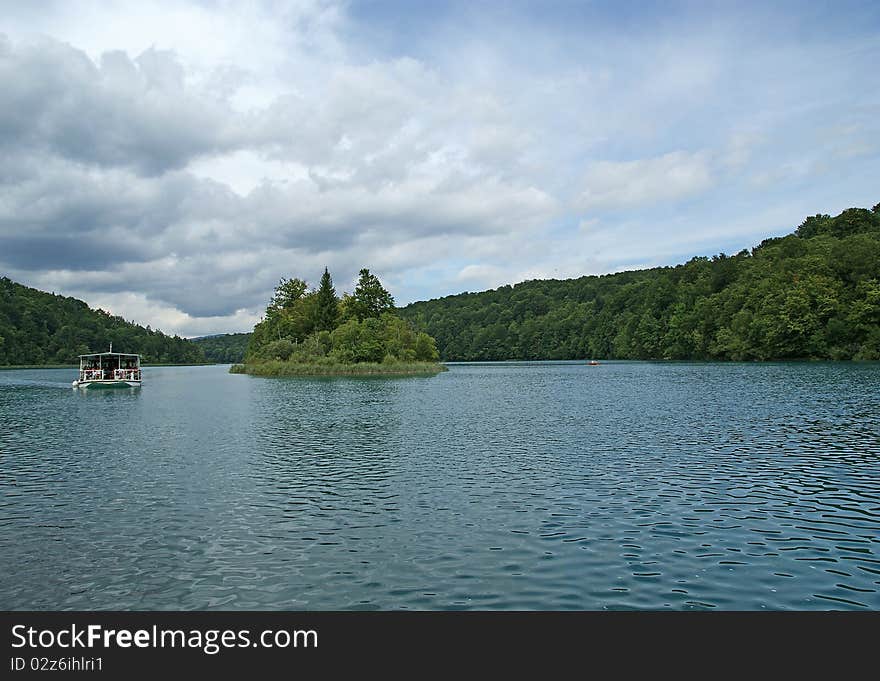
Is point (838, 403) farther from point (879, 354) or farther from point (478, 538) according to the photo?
point (879, 354)

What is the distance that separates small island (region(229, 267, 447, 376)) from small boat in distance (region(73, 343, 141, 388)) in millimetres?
25832

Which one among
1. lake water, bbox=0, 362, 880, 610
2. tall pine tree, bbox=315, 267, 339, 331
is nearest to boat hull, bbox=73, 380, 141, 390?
tall pine tree, bbox=315, 267, 339, 331

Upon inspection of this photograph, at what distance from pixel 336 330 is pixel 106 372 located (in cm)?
3950

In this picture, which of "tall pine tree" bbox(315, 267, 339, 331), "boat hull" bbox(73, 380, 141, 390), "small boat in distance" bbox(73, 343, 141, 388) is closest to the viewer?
"boat hull" bbox(73, 380, 141, 390)

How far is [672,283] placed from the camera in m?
183

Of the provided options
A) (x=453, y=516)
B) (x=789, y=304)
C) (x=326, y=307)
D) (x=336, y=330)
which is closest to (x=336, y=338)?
(x=336, y=330)

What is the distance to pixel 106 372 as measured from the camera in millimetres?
92500

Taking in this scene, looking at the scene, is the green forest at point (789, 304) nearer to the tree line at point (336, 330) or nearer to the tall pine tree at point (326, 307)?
the tree line at point (336, 330)

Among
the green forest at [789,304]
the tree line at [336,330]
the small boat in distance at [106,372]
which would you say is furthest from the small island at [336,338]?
the green forest at [789,304]

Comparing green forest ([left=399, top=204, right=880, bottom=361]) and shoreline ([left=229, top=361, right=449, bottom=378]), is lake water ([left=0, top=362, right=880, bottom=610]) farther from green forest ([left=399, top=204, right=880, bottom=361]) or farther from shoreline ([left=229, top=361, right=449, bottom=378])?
green forest ([left=399, top=204, right=880, bottom=361])

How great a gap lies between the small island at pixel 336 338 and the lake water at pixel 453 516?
76.2 meters

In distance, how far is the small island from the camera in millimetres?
111312

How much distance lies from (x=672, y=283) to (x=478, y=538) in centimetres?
18306
